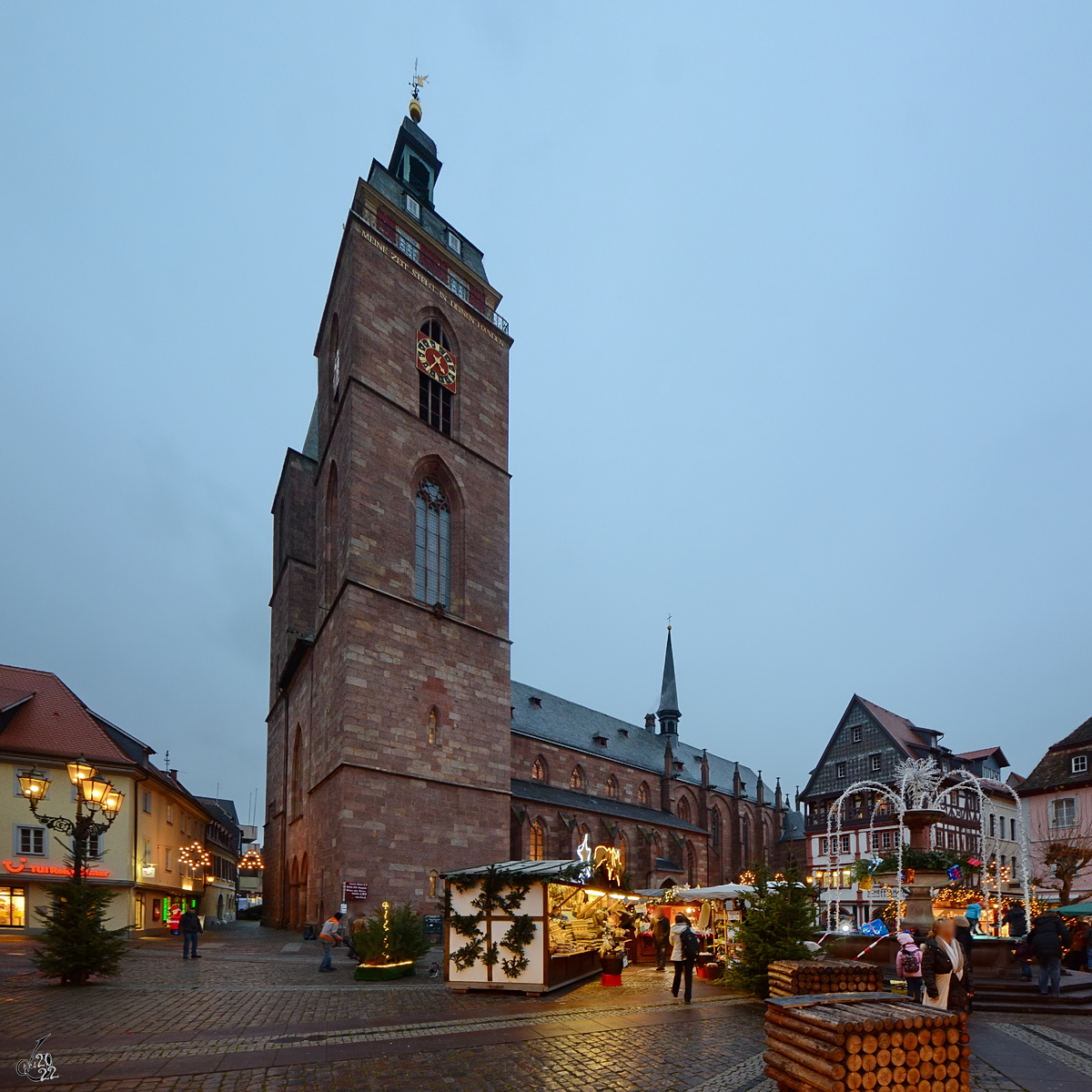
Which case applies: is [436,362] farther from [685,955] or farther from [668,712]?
[668,712]

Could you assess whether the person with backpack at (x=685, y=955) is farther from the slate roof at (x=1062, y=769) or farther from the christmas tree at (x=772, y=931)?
the slate roof at (x=1062, y=769)

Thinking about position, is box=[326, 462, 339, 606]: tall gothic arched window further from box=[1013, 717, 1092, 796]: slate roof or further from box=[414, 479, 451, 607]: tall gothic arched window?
box=[1013, 717, 1092, 796]: slate roof

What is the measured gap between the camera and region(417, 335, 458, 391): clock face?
35.2 metres

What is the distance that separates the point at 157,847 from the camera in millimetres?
37625

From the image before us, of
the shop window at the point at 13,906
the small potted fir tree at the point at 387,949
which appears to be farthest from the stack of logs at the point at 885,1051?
the shop window at the point at 13,906

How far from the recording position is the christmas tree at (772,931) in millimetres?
14406

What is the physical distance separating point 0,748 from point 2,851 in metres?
3.40

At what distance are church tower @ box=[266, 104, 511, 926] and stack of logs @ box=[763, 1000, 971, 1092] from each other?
2335 centimetres

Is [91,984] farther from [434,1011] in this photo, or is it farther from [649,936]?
[649,936]

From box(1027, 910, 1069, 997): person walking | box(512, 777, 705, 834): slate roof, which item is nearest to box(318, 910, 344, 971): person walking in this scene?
box(1027, 910, 1069, 997): person walking

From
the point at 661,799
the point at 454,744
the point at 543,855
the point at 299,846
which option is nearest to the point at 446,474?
the point at 454,744

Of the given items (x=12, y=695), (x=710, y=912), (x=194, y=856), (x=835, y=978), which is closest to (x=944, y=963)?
(x=835, y=978)

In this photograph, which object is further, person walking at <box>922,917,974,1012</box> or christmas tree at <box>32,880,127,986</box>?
christmas tree at <box>32,880,127,986</box>

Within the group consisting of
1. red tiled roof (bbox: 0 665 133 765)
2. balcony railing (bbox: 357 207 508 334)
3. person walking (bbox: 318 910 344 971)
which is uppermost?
balcony railing (bbox: 357 207 508 334)
